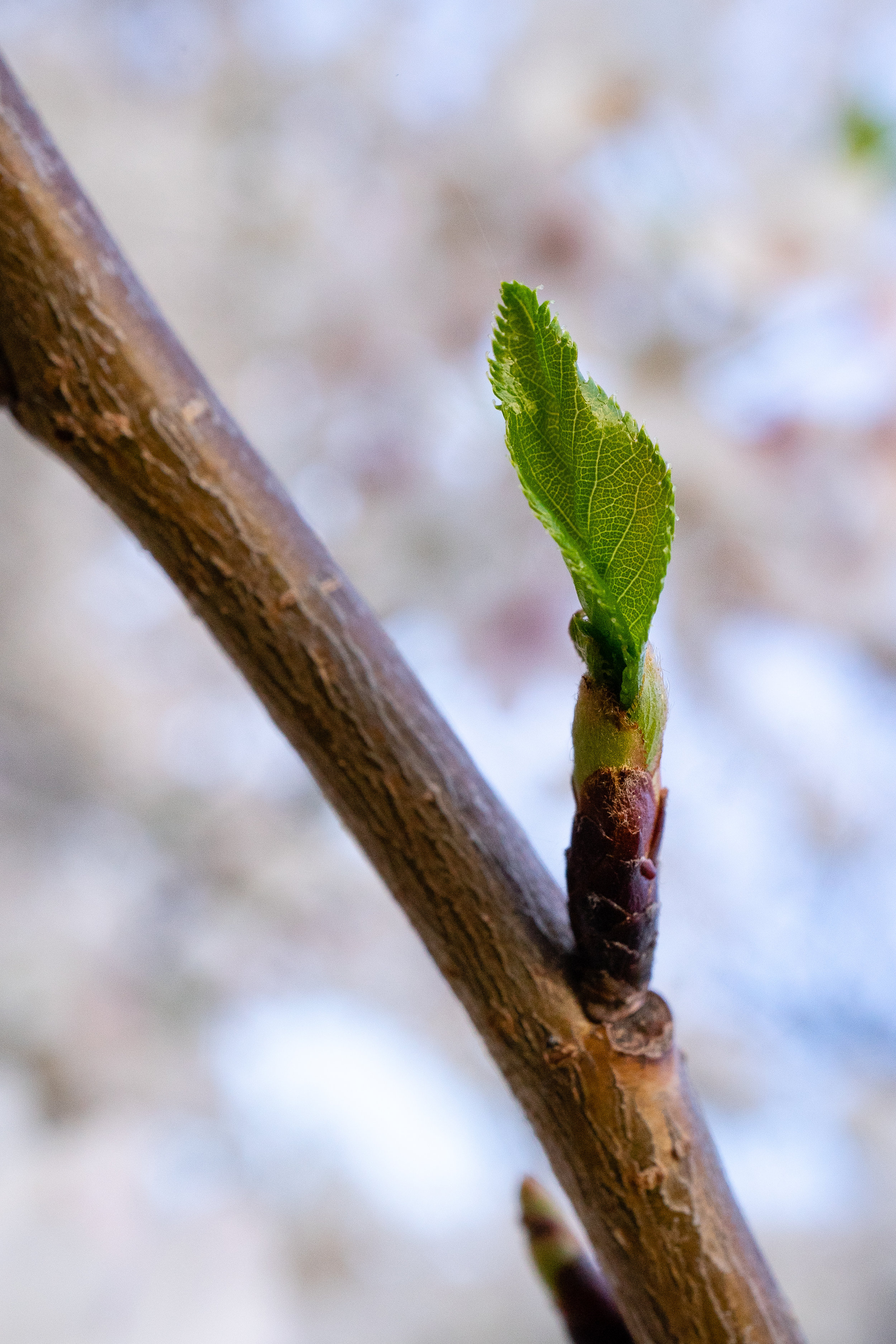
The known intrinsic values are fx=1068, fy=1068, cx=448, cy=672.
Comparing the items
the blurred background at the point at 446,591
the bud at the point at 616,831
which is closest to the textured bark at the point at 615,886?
the bud at the point at 616,831

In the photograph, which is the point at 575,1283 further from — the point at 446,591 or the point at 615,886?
the point at 446,591

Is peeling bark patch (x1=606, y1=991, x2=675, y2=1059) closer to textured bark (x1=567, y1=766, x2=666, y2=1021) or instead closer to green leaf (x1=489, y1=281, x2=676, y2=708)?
textured bark (x1=567, y1=766, x2=666, y2=1021)

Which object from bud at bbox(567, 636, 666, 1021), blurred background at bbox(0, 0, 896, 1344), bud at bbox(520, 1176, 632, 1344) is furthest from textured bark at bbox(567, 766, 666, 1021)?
blurred background at bbox(0, 0, 896, 1344)

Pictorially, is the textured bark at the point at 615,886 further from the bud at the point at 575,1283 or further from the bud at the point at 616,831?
the bud at the point at 575,1283

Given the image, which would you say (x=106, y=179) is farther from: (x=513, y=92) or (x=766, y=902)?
(x=766, y=902)

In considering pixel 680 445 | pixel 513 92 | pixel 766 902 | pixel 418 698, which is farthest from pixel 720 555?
pixel 418 698

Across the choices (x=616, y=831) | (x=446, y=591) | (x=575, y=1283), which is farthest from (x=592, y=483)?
(x=446, y=591)
